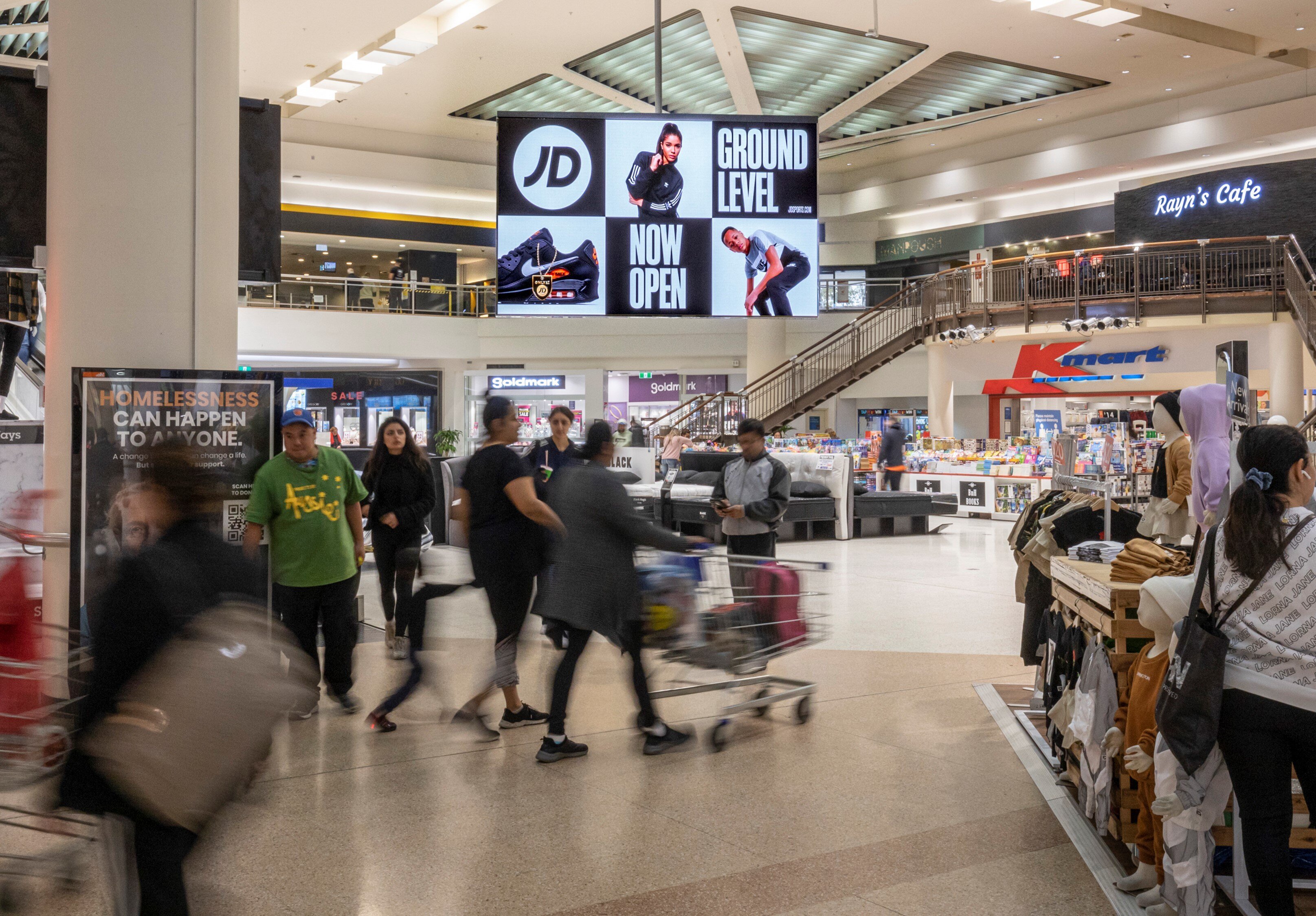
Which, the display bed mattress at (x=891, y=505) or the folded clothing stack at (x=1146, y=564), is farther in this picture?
the display bed mattress at (x=891, y=505)

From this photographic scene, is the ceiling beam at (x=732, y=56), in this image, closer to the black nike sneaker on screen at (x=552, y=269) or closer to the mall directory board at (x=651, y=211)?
the mall directory board at (x=651, y=211)

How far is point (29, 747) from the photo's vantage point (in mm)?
3281

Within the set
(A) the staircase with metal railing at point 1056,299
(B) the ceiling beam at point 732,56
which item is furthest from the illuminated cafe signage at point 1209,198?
(B) the ceiling beam at point 732,56

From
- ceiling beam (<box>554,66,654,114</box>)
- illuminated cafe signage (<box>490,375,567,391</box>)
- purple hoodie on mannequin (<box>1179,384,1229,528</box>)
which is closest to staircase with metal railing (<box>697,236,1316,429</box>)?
ceiling beam (<box>554,66,654,114</box>)

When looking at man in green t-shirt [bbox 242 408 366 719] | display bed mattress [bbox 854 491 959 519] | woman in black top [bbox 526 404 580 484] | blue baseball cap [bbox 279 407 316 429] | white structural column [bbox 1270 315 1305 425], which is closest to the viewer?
man in green t-shirt [bbox 242 408 366 719]

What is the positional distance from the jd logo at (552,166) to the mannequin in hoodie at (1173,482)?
230 inches

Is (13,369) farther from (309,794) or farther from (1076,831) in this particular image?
(1076,831)

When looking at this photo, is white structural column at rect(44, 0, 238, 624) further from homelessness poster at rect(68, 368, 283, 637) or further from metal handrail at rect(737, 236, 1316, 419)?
metal handrail at rect(737, 236, 1316, 419)

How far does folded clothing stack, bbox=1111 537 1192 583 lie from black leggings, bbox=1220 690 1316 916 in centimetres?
102

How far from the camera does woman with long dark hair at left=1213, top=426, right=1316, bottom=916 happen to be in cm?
262

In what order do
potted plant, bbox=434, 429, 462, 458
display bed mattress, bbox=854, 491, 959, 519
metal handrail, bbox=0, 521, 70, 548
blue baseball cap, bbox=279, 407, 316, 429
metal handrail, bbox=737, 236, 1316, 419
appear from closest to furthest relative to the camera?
metal handrail, bbox=0, 521, 70, 548
blue baseball cap, bbox=279, 407, 316, 429
display bed mattress, bbox=854, 491, 959, 519
metal handrail, bbox=737, 236, 1316, 419
potted plant, bbox=434, 429, 462, 458

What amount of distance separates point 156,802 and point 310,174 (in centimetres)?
2386

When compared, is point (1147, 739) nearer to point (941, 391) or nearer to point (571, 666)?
point (571, 666)

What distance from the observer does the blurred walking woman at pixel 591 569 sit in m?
4.51
